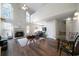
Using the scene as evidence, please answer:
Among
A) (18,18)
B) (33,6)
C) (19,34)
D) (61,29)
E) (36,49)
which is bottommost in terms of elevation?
(36,49)

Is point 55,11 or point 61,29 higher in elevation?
point 55,11

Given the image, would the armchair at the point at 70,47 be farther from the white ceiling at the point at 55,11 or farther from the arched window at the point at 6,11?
the arched window at the point at 6,11

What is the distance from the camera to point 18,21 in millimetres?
2564

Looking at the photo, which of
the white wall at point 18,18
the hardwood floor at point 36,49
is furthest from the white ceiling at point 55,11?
the hardwood floor at point 36,49

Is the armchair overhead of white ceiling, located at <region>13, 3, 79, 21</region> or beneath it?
beneath

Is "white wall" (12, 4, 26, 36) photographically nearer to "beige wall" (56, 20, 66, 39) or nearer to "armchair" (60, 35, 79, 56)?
"beige wall" (56, 20, 66, 39)

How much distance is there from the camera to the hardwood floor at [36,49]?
2.57m

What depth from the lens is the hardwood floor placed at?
2.57 metres

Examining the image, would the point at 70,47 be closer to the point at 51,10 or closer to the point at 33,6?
the point at 51,10

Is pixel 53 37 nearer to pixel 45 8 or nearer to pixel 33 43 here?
pixel 33 43

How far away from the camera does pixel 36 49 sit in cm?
260

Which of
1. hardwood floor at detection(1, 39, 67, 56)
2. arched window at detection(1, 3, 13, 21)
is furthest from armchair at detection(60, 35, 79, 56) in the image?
arched window at detection(1, 3, 13, 21)

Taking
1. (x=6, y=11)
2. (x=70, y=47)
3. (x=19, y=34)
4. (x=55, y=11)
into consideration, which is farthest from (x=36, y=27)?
(x=70, y=47)

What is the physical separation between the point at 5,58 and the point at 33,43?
0.74 m
